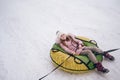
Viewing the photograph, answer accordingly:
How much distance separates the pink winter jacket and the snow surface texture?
243 mm

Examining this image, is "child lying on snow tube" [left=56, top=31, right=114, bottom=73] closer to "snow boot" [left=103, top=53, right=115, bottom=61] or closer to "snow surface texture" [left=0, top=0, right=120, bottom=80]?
"snow boot" [left=103, top=53, right=115, bottom=61]

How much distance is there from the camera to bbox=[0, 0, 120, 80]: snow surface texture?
5.82 ft

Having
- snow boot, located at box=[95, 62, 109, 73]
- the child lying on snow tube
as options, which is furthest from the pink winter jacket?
snow boot, located at box=[95, 62, 109, 73]

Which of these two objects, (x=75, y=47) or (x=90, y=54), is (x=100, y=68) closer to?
(x=90, y=54)

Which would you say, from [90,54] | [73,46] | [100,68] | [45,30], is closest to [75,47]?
[73,46]

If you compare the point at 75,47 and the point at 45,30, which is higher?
the point at 45,30

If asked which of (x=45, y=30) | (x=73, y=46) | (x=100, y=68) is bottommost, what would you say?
(x=100, y=68)

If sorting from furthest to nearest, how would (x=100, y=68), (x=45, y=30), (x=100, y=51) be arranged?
(x=45, y=30) < (x=100, y=51) < (x=100, y=68)

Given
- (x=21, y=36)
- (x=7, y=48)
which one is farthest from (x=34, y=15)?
(x=7, y=48)

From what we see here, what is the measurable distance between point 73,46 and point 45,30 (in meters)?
0.83

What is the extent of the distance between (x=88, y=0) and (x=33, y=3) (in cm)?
115

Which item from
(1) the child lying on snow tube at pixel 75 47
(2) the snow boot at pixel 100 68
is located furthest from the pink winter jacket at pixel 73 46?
(2) the snow boot at pixel 100 68

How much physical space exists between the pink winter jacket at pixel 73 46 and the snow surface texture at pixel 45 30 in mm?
243

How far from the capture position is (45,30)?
2514mm
